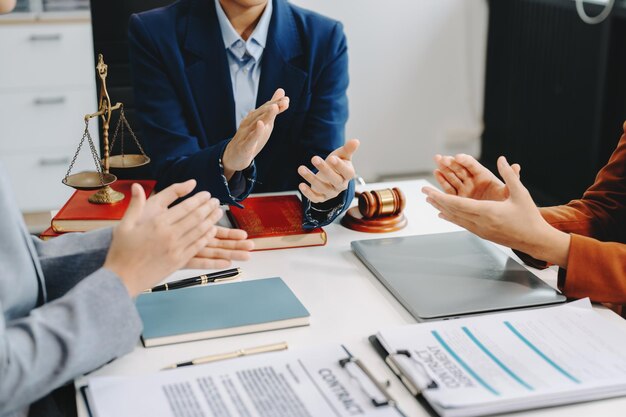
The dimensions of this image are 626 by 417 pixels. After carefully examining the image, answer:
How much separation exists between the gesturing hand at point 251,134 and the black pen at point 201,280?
312 mm

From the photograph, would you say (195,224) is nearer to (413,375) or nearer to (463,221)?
(413,375)

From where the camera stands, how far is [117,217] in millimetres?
1544

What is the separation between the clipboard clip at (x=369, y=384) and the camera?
0.95 meters

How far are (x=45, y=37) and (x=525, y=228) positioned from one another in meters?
2.52

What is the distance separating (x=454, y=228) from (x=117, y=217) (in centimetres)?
66

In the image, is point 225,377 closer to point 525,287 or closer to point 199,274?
point 199,274

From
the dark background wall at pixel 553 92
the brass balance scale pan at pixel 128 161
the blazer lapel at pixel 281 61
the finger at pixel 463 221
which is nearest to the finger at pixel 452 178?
the finger at pixel 463 221

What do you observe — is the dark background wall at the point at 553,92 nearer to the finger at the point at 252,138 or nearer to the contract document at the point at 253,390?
the finger at the point at 252,138

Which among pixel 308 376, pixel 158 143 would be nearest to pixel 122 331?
pixel 308 376

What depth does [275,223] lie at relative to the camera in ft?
5.04

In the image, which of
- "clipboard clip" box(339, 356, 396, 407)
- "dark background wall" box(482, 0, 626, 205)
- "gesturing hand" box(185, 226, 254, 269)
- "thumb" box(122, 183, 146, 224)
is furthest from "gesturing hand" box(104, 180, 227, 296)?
"dark background wall" box(482, 0, 626, 205)

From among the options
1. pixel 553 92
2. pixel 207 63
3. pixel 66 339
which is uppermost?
pixel 207 63

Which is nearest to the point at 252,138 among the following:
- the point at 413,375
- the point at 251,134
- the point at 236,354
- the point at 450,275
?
the point at 251,134

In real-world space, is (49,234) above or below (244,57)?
below
